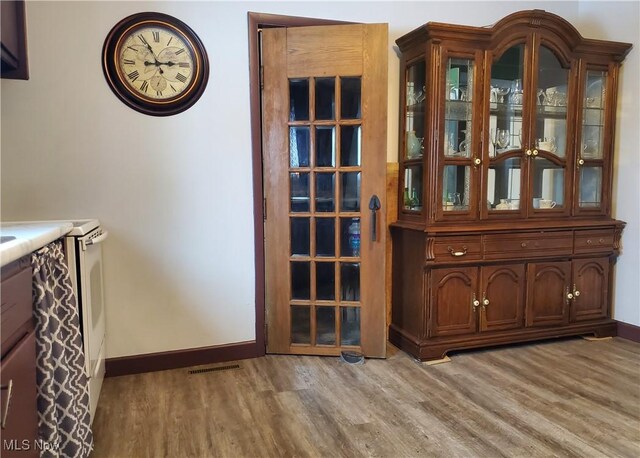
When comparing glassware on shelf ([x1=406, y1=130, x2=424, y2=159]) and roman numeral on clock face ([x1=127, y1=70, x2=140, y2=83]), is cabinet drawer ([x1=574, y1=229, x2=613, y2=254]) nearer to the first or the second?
glassware on shelf ([x1=406, y1=130, x2=424, y2=159])

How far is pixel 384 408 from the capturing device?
215 centimetres

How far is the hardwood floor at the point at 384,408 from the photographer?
1.85m

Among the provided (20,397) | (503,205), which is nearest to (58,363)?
(20,397)

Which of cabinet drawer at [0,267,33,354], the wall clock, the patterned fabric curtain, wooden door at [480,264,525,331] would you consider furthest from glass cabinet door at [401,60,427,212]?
cabinet drawer at [0,267,33,354]

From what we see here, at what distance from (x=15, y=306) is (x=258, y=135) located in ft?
5.62

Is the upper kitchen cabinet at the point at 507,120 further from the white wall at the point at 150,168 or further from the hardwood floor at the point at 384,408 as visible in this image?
the hardwood floor at the point at 384,408

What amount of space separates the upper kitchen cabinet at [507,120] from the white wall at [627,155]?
14 cm

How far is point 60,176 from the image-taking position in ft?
7.73

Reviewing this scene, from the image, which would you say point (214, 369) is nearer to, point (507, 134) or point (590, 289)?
point (507, 134)

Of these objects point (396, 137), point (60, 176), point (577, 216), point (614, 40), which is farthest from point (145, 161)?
point (614, 40)

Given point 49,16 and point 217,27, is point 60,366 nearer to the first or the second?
point 49,16

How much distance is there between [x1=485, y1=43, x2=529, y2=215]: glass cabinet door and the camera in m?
2.81

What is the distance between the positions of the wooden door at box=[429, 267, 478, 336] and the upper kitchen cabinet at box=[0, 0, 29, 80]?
2299mm

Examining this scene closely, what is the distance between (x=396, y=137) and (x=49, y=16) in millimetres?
2050
